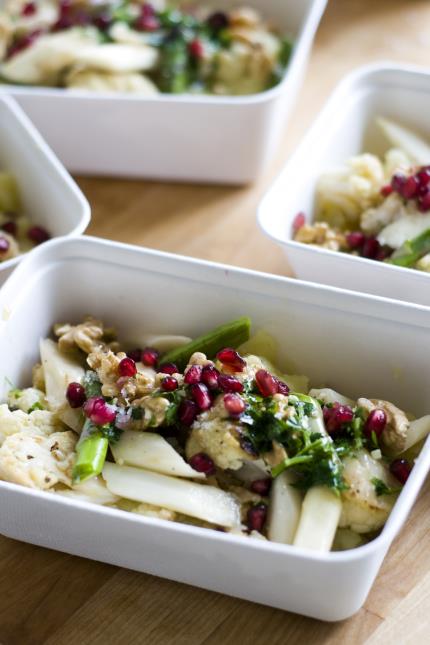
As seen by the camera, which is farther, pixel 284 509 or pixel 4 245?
pixel 4 245

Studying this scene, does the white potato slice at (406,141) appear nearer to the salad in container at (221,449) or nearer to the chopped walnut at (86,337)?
the salad in container at (221,449)

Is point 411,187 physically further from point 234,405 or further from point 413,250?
point 234,405

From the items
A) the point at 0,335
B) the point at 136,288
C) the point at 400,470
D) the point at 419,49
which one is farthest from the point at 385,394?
the point at 419,49

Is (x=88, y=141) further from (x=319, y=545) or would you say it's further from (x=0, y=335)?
(x=319, y=545)

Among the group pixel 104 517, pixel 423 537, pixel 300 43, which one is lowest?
pixel 423 537

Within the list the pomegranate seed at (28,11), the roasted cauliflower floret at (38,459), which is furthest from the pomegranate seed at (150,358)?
the pomegranate seed at (28,11)

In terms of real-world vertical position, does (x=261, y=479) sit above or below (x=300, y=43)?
below

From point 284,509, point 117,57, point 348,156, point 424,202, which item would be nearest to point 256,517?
point 284,509
